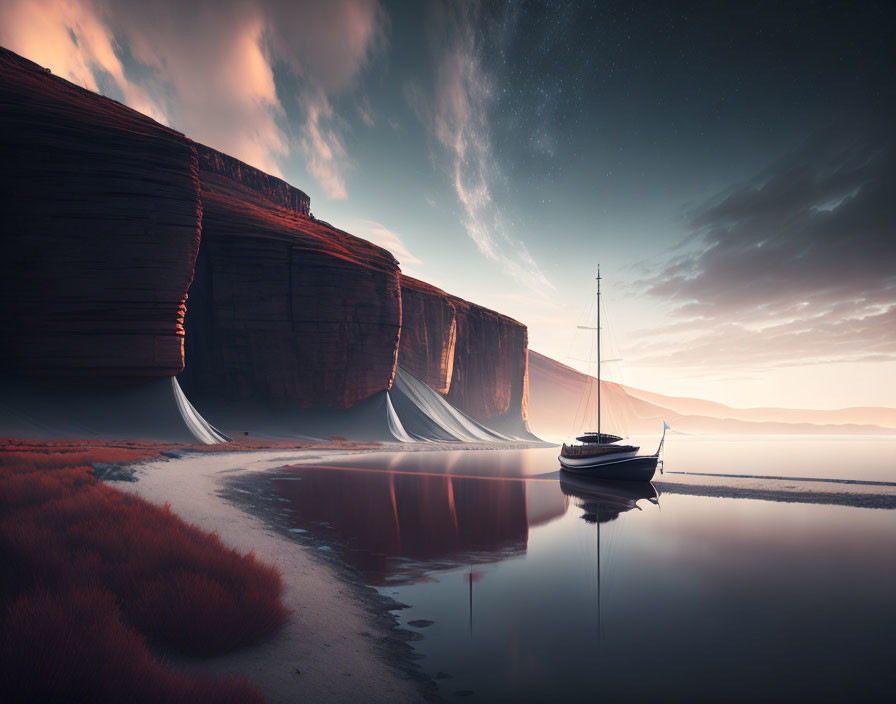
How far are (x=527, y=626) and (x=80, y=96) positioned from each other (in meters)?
59.9

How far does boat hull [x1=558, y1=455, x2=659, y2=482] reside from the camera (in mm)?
26875

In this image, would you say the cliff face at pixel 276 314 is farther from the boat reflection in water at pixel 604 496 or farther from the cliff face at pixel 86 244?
the boat reflection in water at pixel 604 496

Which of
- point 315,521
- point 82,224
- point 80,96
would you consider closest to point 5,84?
point 80,96

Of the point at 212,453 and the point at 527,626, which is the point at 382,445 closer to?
the point at 212,453

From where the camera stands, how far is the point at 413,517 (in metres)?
15.3

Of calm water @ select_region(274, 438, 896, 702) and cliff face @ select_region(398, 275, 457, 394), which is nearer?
calm water @ select_region(274, 438, 896, 702)

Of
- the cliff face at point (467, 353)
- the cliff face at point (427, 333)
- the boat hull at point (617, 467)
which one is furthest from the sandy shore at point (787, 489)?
the cliff face at point (467, 353)

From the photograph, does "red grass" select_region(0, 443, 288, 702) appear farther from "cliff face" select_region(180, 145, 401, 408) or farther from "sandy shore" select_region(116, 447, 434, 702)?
"cliff face" select_region(180, 145, 401, 408)

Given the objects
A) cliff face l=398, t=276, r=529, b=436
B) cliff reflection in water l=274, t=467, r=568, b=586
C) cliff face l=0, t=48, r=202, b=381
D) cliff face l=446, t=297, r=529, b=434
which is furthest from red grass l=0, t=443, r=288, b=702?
cliff face l=446, t=297, r=529, b=434

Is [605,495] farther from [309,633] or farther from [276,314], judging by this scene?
[276,314]

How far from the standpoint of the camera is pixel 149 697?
3.51m

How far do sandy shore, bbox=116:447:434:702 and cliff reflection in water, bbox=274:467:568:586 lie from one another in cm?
134

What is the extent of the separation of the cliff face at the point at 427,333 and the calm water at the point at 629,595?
71327mm

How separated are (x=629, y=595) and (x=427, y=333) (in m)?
84.5
